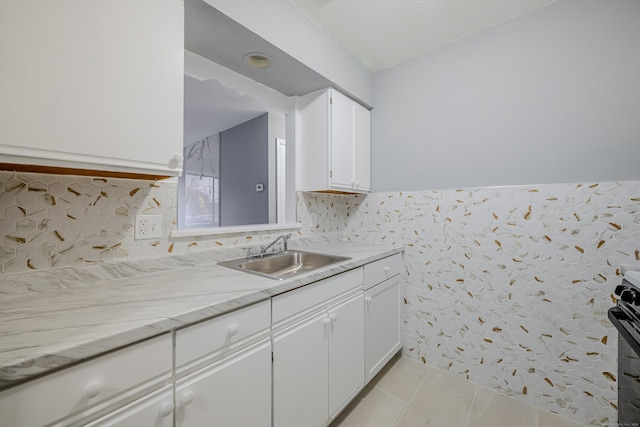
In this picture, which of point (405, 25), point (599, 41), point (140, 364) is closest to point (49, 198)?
point (140, 364)

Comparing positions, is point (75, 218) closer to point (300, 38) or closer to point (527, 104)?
point (300, 38)

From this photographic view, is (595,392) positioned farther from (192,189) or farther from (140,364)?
(192,189)

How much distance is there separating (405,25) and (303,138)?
996 mm

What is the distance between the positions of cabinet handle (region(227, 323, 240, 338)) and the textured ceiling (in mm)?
1713

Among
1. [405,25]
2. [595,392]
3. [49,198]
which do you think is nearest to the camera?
[49,198]

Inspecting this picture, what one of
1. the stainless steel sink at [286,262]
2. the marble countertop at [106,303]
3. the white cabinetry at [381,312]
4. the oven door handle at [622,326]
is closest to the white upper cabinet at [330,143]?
the stainless steel sink at [286,262]

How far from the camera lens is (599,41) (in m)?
1.37

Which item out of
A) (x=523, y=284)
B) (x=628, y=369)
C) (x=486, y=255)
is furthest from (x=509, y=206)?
(x=628, y=369)

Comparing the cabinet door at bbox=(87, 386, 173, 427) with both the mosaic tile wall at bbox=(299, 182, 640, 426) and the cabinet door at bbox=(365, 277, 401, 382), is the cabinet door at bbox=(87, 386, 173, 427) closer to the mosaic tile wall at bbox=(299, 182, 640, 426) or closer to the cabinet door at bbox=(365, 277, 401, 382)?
the cabinet door at bbox=(365, 277, 401, 382)

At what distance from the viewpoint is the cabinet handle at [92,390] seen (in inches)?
23.4

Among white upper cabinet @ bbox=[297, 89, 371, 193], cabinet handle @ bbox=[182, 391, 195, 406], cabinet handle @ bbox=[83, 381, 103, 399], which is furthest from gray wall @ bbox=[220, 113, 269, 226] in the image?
cabinet handle @ bbox=[83, 381, 103, 399]

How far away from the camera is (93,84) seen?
799 mm

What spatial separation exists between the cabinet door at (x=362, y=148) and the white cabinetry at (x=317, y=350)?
34.2 inches

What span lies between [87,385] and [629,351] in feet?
6.02
